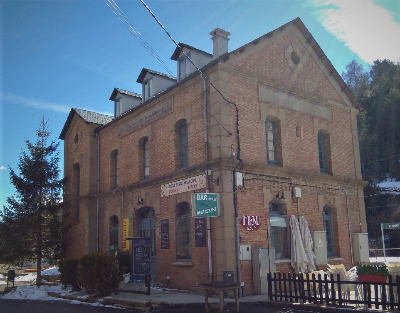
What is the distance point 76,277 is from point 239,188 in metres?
7.91

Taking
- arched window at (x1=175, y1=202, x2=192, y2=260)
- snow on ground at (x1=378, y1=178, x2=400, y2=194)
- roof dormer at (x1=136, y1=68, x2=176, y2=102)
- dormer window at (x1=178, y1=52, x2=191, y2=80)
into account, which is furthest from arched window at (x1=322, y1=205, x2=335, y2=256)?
snow on ground at (x1=378, y1=178, x2=400, y2=194)

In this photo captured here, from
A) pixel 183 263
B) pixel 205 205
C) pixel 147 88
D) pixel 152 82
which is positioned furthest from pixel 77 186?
pixel 205 205

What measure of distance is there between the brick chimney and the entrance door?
23.8ft

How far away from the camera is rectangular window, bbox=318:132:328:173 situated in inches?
723

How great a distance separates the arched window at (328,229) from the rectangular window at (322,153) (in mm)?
1674

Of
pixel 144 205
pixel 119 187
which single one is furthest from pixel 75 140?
pixel 144 205

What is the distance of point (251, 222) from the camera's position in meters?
14.2

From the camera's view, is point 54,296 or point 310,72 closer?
point 54,296

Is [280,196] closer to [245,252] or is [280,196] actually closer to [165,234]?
[245,252]

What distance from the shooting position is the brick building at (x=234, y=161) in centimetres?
1416

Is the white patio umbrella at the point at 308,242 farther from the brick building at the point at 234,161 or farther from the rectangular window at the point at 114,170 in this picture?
the rectangular window at the point at 114,170

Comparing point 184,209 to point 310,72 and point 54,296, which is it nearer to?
point 54,296

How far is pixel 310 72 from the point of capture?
18.5 m

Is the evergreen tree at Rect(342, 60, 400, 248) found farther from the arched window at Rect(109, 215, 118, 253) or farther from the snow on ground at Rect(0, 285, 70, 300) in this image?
the snow on ground at Rect(0, 285, 70, 300)
